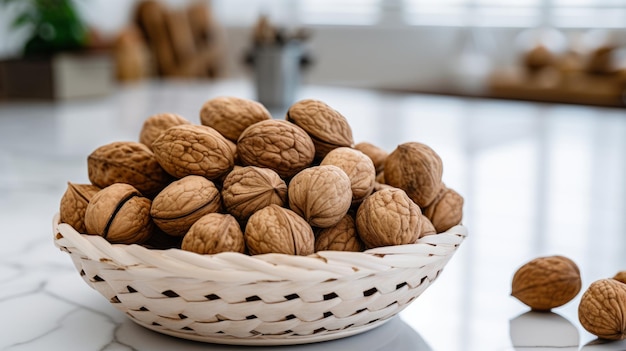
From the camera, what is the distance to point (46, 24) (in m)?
2.50

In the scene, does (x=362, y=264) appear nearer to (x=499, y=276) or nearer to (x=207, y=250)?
(x=207, y=250)

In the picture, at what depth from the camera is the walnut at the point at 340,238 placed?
615 millimetres

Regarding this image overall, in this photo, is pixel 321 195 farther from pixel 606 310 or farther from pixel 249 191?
pixel 606 310

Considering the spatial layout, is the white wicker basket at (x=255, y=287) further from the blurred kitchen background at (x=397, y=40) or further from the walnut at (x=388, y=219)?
the blurred kitchen background at (x=397, y=40)

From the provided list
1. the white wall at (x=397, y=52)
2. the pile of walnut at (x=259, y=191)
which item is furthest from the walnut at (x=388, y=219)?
the white wall at (x=397, y=52)

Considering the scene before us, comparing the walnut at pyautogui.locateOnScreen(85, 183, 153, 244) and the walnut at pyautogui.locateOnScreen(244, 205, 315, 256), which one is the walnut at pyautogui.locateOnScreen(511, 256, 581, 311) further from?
the walnut at pyautogui.locateOnScreen(85, 183, 153, 244)

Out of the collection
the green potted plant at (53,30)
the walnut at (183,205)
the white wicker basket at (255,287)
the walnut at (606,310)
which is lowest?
the walnut at (606,310)

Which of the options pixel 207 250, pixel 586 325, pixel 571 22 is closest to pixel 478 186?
pixel 586 325

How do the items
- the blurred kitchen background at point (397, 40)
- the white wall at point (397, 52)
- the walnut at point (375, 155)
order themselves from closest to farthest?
the walnut at point (375, 155) < the blurred kitchen background at point (397, 40) < the white wall at point (397, 52)

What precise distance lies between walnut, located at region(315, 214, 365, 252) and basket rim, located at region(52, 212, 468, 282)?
2 cm

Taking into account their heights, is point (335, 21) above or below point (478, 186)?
above

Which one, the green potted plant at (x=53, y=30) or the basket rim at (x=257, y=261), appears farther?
the green potted plant at (x=53, y=30)

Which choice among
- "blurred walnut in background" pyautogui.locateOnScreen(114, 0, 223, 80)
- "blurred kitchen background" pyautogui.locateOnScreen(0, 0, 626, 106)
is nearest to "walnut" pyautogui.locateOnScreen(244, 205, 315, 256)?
"blurred kitchen background" pyautogui.locateOnScreen(0, 0, 626, 106)

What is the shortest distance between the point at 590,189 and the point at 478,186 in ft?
0.59
